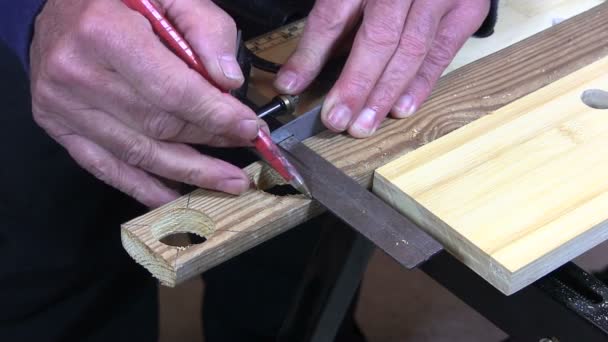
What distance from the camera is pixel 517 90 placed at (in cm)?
88

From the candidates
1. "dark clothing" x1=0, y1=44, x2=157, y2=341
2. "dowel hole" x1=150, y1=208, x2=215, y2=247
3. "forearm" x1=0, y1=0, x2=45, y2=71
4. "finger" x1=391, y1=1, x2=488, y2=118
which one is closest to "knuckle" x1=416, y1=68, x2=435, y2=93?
"finger" x1=391, y1=1, x2=488, y2=118

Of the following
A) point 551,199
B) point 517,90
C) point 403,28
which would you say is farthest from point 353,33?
point 551,199

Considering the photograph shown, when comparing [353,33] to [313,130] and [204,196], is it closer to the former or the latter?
[313,130]

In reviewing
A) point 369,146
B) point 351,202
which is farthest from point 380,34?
point 351,202

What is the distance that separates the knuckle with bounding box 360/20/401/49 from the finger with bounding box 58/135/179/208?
0.30 metres

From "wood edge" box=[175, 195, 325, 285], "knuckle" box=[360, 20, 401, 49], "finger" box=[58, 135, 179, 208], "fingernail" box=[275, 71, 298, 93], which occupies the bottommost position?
"finger" box=[58, 135, 179, 208]

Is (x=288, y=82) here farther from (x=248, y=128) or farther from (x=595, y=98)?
(x=595, y=98)

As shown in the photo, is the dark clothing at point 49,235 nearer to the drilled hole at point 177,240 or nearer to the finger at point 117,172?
the finger at point 117,172

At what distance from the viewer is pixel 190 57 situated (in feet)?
2.43

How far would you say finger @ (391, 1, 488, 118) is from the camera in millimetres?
860

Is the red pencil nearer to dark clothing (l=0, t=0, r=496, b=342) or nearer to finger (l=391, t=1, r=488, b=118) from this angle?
finger (l=391, t=1, r=488, b=118)

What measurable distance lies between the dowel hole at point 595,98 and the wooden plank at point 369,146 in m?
0.05

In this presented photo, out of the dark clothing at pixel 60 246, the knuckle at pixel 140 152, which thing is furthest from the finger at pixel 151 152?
the dark clothing at pixel 60 246

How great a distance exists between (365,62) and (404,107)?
0.23ft
